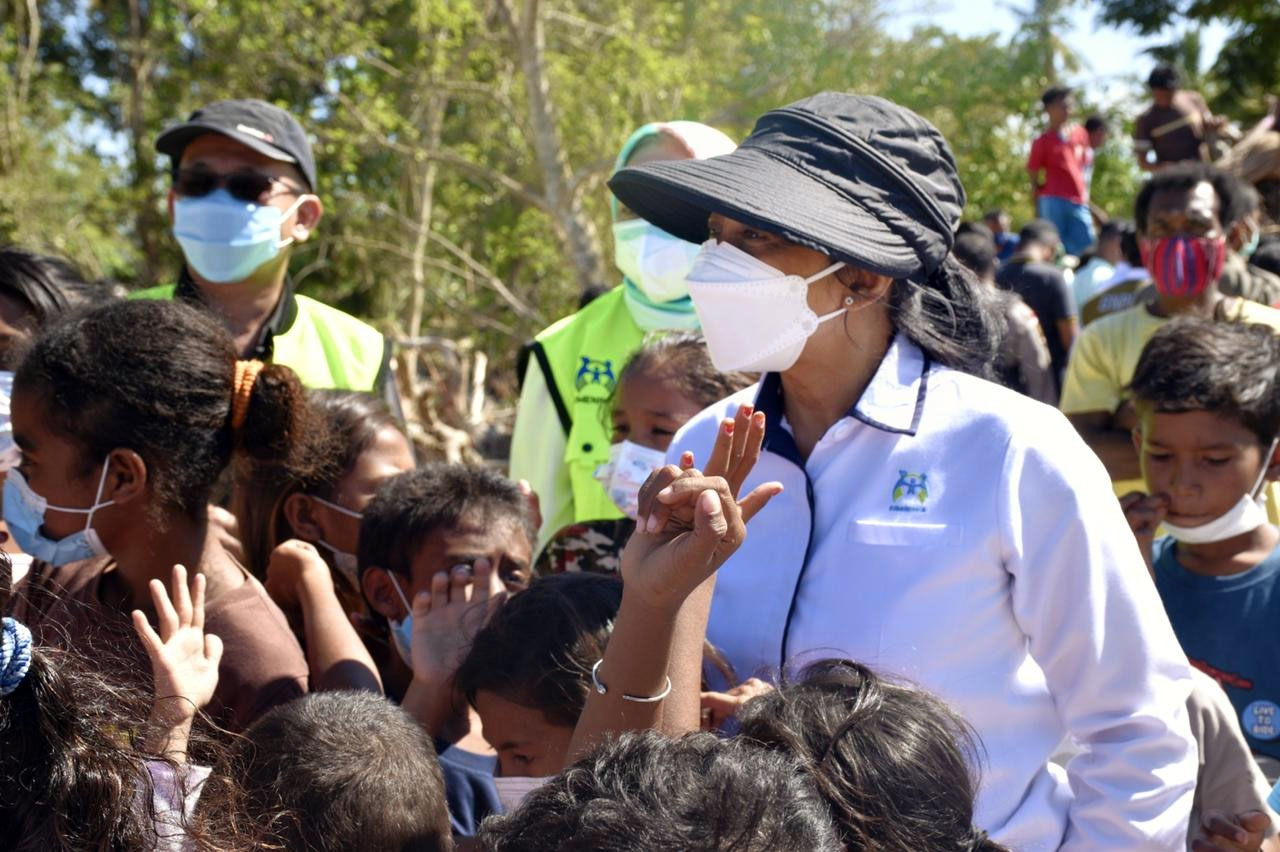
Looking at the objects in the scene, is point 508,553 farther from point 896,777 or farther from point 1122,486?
point 1122,486

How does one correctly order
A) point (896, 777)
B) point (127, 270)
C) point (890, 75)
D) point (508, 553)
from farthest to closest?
point (127, 270)
point (890, 75)
point (508, 553)
point (896, 777)

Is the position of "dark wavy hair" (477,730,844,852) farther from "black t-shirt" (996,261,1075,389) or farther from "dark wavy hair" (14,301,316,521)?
"black t-shirt" (996,261,1075,389)

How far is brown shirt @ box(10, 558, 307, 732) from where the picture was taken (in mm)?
2455

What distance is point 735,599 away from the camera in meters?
2.32

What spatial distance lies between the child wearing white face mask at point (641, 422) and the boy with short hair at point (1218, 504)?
1076mm

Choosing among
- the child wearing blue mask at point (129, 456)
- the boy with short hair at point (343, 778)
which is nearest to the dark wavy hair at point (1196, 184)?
the child wearing blue mask at point (129, 456)

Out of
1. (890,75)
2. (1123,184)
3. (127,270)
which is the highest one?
(890,75)

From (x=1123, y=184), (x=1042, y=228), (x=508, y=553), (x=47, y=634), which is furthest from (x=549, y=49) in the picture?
(x=47, y=634)

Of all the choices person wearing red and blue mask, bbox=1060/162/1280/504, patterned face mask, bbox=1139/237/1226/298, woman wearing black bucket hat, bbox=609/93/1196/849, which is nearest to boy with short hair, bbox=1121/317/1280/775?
woman wearing black bucket hat, bbox=609/93/1196/849

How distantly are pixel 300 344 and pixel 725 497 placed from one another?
259cm

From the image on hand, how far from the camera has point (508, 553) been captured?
313cm

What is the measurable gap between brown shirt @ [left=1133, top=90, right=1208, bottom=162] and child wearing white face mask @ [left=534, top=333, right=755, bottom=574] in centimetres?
954

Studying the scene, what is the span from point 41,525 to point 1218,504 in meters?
2.63

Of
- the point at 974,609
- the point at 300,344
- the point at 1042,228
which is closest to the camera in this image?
the point at 974,609
